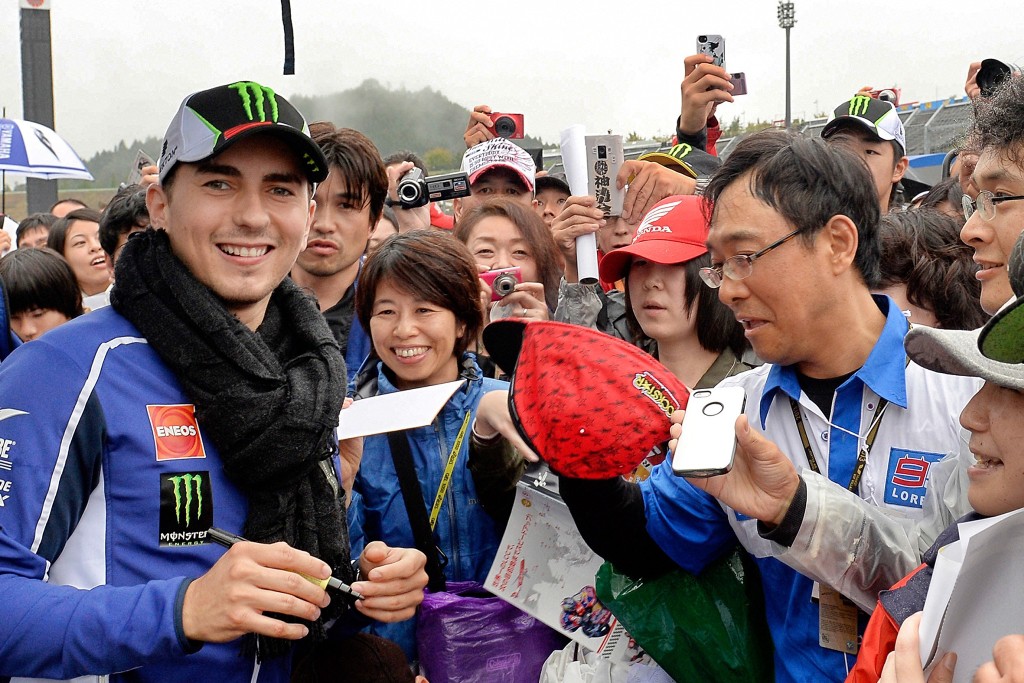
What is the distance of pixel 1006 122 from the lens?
7.72 feet

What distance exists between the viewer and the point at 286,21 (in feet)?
9.96

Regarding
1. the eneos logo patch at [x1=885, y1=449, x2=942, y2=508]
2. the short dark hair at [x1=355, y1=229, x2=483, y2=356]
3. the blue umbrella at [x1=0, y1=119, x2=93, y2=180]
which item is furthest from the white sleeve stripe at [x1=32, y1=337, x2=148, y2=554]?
the blue umbrella at [x1=0, y1=119, x2=93, y2=180]

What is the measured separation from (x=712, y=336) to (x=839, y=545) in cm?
130

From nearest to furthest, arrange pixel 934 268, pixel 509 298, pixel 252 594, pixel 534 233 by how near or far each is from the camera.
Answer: pixel 252 594 < pixel 934 268 < pixel 509 298 < pixel 534 233

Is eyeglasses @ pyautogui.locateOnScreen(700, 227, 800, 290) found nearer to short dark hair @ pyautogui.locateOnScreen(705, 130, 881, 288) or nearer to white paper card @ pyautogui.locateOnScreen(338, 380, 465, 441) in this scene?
short dark hair @ pyautogui.locateOnScreen(705, 130, 881, 288)

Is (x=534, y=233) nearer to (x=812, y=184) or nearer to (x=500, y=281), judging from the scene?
(x=500, y=281)

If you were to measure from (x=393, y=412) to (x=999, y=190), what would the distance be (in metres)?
1.57

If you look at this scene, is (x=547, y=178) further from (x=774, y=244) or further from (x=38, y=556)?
(x=38, y=556)

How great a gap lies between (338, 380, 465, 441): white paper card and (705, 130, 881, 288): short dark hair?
90 centimetres

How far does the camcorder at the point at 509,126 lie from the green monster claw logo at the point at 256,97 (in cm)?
313

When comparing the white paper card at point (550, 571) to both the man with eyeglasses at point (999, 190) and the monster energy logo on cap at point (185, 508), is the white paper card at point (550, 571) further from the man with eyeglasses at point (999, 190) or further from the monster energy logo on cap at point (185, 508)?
the man with eyeglasses at point (999, 190)

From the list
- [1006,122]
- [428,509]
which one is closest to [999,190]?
[1006,122]

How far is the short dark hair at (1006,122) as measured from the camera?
2320 millimetres

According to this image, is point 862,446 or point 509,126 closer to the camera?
point 862,446
